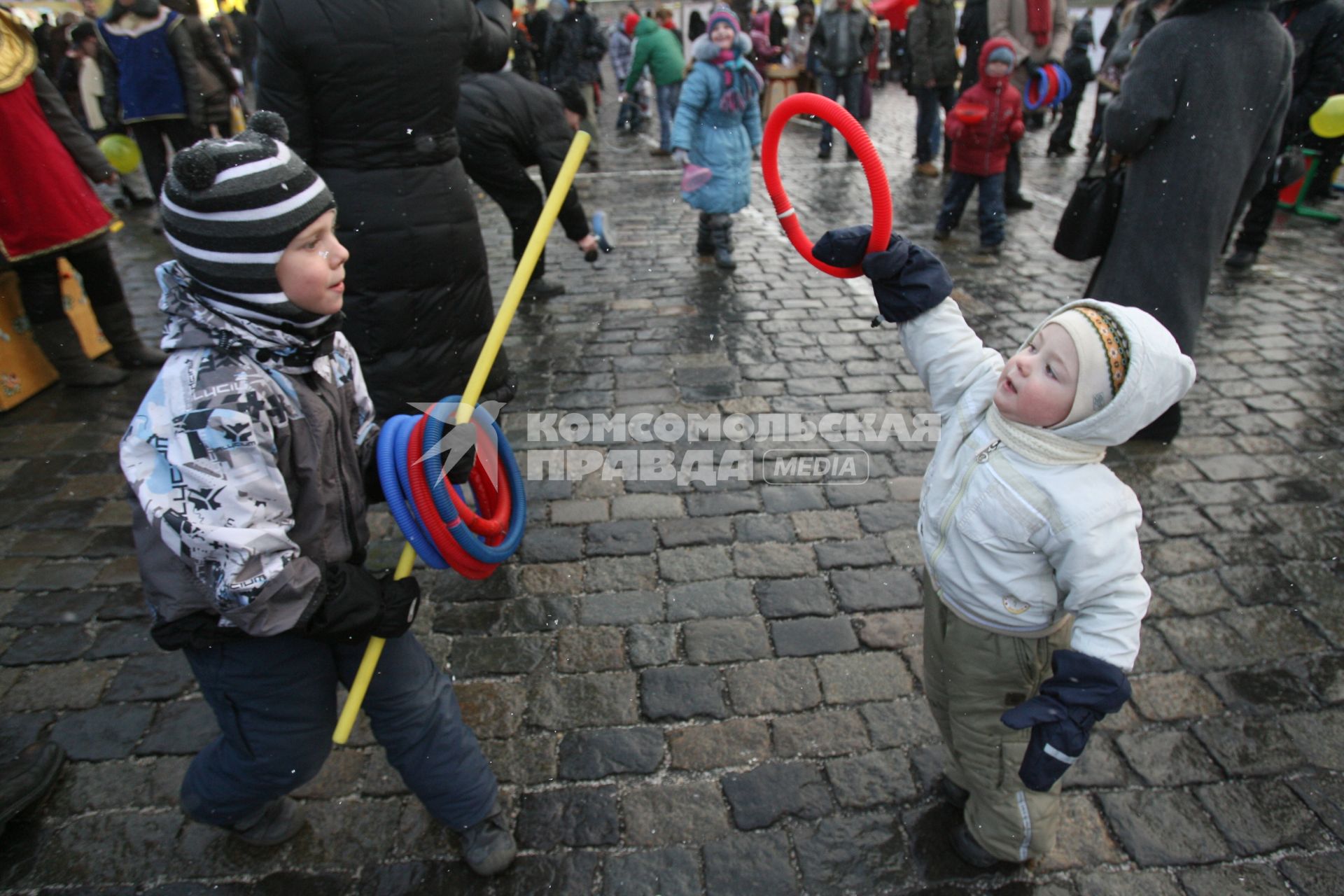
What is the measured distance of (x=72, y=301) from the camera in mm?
5090

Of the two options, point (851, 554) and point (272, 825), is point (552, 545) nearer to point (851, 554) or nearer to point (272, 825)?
point (851, 554)

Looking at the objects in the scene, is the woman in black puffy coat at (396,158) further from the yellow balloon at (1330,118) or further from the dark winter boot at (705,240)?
the yellow balloon at (1330,118)

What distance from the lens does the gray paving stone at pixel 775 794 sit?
2.24 meters

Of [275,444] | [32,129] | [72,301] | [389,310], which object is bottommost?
[72,301]

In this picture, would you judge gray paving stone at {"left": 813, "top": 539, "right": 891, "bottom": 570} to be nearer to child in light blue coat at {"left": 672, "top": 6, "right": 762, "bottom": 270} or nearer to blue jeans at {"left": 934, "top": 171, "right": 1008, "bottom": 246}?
child in light blue coat at {"left": 672, "top": 6, "right": 762, "bottom": 270}

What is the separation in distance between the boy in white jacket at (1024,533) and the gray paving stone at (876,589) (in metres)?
0.84

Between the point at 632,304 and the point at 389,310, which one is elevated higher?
the point at 389,310

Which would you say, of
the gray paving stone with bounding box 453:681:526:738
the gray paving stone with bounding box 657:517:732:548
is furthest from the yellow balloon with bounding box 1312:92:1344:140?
the gray paving stone with bounding box 453:681:526:738

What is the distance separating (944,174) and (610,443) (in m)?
7.44

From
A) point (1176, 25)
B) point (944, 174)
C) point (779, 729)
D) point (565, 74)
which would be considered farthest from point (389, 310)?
point (565, 74)

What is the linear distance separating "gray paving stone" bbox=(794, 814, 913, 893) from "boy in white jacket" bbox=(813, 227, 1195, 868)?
18 cm

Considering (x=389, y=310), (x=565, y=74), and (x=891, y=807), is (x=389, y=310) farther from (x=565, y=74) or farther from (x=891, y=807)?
(x=565, y=74)

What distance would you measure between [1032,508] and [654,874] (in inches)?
54.9

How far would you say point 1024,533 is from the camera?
5.64 ft
